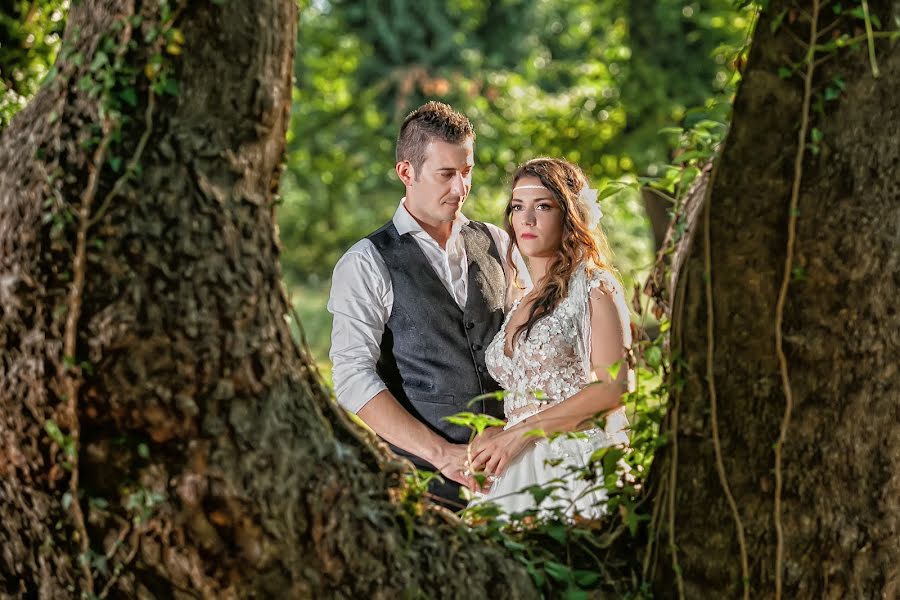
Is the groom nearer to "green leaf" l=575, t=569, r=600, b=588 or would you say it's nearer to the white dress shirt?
the white dress shirt

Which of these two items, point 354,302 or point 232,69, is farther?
point 354,302

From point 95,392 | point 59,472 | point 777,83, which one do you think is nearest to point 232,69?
point 95,392

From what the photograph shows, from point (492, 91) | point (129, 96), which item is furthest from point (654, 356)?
point (492, 91)

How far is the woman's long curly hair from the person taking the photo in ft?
12.9

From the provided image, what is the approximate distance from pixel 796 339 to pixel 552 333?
5.15 ft

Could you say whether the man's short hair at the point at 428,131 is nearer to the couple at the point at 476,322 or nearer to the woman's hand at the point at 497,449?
the couple at the point at 476,322

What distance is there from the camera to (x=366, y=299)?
14.1 feet

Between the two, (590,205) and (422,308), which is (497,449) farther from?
(590,205)

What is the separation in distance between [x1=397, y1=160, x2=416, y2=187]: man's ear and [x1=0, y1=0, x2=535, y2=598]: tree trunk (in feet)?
7.34

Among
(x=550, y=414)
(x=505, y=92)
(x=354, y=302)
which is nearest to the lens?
(x=550, y=414)

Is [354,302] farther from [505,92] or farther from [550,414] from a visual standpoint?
[505,92]

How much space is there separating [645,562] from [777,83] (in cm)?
114

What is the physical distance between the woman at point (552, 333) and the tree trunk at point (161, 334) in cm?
163

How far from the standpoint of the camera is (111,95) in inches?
83.0
